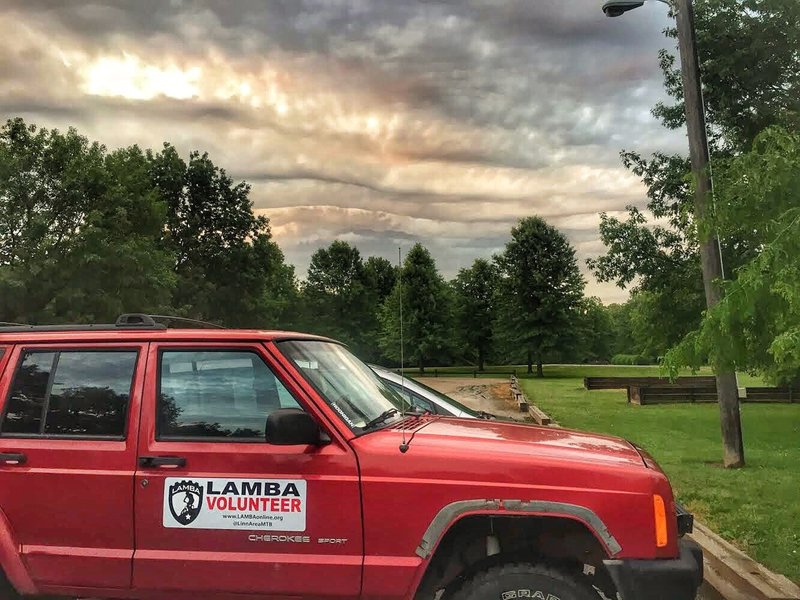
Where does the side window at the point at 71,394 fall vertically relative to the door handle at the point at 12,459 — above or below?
above

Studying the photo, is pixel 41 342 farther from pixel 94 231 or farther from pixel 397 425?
pixel 94 231

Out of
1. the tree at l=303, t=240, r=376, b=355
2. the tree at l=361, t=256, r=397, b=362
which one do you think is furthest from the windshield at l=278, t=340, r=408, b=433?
the tree at l=303, t=240, r=376, b=355

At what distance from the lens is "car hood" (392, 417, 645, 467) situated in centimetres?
352

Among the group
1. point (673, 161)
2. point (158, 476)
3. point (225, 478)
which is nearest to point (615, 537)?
point (225, 478)

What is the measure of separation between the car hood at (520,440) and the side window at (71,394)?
5.04ft

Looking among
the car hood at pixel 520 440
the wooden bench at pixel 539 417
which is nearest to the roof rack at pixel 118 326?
the car hood at pixel 520 440

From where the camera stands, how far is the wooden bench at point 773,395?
84.1 ft

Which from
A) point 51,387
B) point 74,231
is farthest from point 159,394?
point 74,231

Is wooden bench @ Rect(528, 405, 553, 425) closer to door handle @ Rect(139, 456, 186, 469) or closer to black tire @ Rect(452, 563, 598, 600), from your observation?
black tire @ Rect(452, 563, 598, 600)

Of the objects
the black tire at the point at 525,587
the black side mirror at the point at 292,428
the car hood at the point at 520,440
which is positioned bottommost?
the black tire at the point at 525,587

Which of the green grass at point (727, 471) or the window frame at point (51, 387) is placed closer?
the window frame at point (51, 387)

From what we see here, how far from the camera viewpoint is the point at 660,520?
10.9 feet

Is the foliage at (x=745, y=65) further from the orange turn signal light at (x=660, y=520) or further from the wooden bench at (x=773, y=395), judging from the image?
the orange turn signal light at (x=660, y=520)

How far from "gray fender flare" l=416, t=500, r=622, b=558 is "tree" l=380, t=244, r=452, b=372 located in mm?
51252
